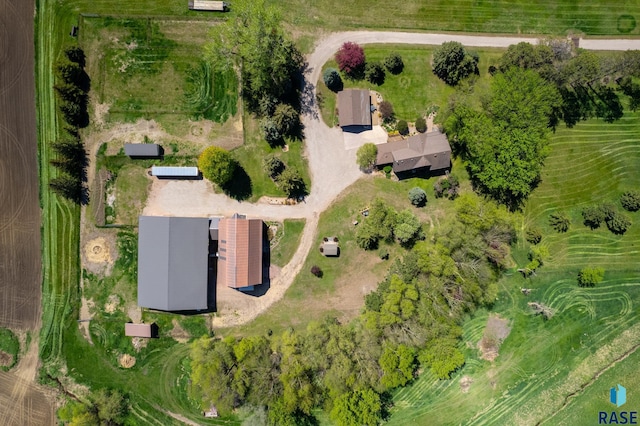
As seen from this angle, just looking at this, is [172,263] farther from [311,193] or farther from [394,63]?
[394,63]

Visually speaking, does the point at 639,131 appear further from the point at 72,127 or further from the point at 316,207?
the point at 72,127

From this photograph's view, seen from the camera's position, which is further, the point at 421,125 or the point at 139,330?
the point at 421,125

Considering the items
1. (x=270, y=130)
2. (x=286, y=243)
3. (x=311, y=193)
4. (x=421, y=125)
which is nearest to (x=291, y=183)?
(x=311, y=193)

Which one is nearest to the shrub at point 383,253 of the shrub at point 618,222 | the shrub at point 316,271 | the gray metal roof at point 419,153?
the shrub at point 316,271

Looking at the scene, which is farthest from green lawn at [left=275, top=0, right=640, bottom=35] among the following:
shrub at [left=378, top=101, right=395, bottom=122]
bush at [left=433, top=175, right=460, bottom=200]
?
bush at [left=433, top=175, right=460, bottom=200]

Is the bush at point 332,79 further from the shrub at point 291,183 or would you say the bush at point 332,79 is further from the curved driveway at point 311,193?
the shrub at point 291,183

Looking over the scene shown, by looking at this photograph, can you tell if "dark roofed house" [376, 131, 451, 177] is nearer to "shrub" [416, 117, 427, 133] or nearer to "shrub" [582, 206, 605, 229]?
"shrub" [416, 117, 427, 133]
